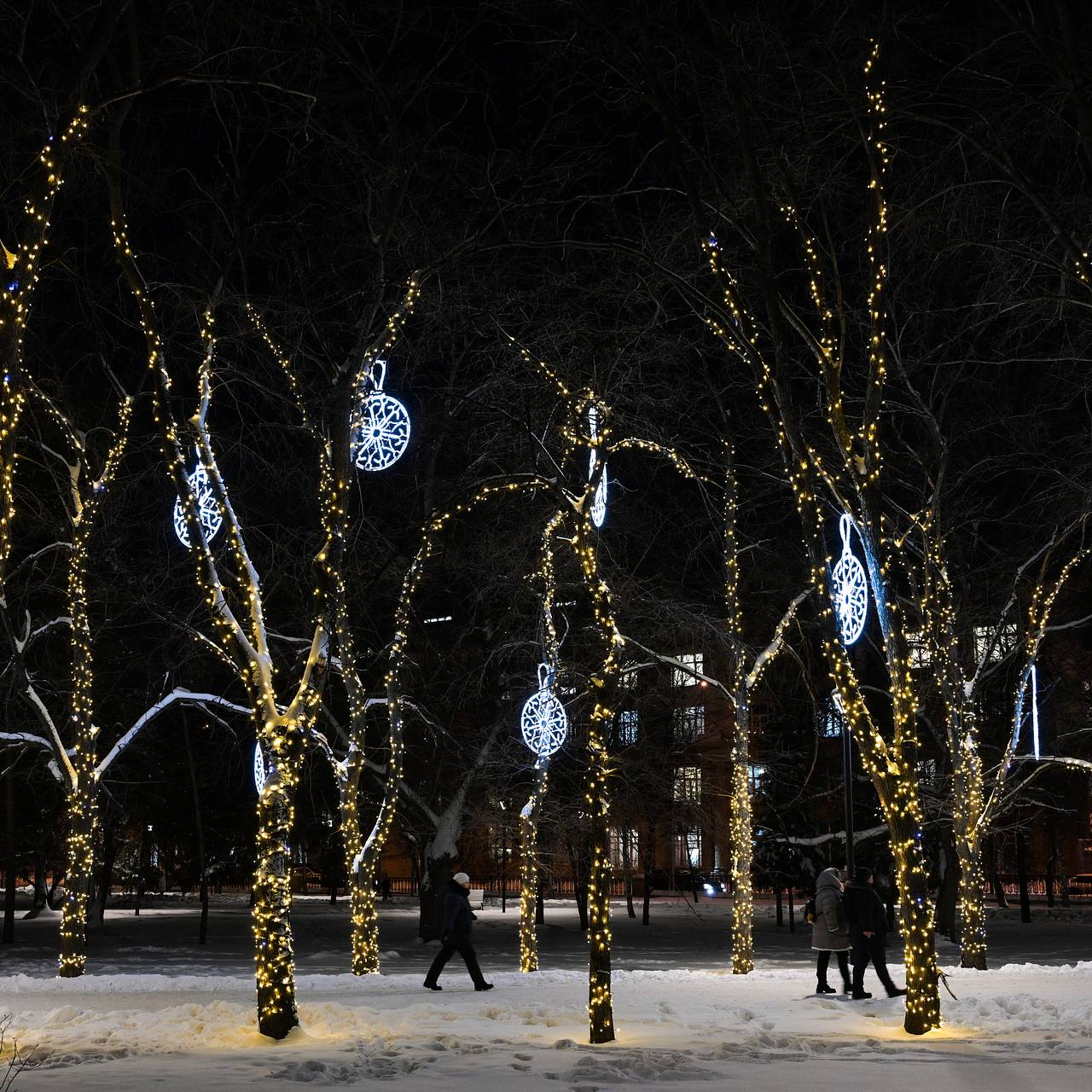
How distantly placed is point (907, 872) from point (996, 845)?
122 feet

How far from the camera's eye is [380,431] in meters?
17.5

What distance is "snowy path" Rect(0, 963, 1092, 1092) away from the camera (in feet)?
34.4

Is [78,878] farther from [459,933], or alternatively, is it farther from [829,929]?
[829,929]

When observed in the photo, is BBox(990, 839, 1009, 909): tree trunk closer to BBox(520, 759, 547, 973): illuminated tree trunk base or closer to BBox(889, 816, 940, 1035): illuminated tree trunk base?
BBox(520, 759, 547, 973): illuminated tree trunk base

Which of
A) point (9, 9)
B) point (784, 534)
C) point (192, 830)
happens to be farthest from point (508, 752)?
point (192, 830)

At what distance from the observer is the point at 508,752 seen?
98.2 ft

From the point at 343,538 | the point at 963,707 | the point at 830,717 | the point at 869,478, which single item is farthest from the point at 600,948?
the point at 830,717

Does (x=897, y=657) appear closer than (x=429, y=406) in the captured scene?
Yes

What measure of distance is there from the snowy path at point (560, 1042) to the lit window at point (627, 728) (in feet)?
43.7

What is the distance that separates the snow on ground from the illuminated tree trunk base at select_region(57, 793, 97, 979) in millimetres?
981

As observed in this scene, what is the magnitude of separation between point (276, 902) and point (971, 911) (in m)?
14.0

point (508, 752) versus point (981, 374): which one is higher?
point (981, 374)

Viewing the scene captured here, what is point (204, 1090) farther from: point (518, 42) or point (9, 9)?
point (518, 42)

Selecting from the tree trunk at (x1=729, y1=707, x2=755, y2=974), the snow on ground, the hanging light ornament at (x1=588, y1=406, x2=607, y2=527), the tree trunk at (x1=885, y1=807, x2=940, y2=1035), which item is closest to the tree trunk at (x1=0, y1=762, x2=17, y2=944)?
the snow on ground
